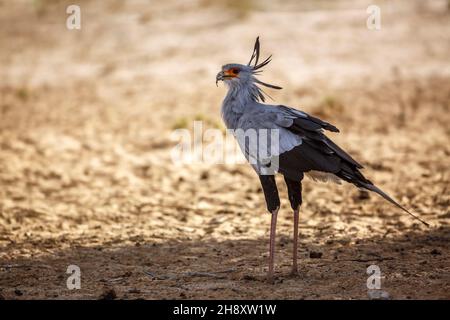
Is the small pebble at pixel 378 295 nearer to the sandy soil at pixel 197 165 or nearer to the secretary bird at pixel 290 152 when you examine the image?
the sandy soil at pixel 197 165

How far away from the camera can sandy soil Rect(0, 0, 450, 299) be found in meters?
5.48

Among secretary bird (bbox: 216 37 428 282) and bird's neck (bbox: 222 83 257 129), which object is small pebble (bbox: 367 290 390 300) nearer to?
secretary bird (bbox: 216 37 428 282)

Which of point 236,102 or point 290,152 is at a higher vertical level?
point 236,102

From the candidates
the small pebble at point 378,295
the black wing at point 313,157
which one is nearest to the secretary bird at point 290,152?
the black wing at point 313,157

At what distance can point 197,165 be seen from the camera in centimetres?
905

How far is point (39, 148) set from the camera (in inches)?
380

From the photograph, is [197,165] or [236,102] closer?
[236,102]

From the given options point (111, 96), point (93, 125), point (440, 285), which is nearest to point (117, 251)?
point (440, 285)

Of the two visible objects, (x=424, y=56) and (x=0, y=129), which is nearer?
(x=0, y=129)

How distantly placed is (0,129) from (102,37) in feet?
18.1

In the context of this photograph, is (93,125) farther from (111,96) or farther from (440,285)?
(440,285)

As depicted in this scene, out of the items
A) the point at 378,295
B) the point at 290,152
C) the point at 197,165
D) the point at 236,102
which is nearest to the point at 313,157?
the point at 290,152

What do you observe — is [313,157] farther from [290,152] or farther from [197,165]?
[197,165]

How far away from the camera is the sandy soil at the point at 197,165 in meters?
5.48
